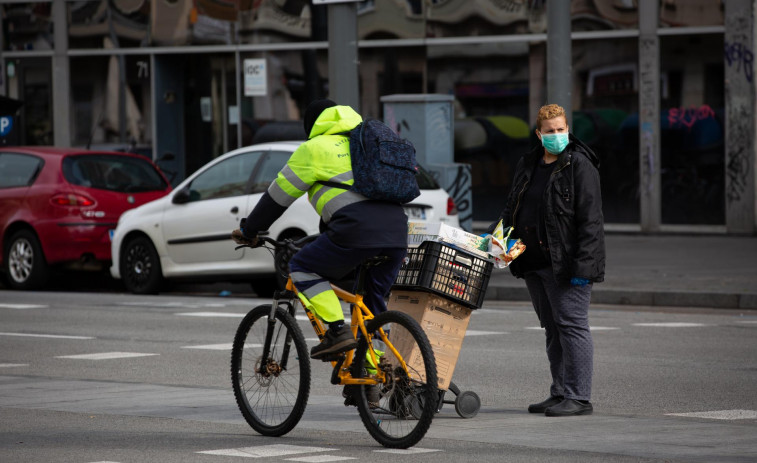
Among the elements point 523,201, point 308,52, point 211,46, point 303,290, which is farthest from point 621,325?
point 211,46

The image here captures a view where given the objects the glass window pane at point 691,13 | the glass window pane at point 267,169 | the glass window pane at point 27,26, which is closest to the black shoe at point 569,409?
the glass window pane at point 267,169

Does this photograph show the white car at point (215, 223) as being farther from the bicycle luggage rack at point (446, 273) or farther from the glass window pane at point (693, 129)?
the bicycle luggage rack at point (446, 273)

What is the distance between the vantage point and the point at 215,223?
15.2 metres

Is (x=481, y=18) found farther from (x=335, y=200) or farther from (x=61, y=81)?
(x=335, y=200)

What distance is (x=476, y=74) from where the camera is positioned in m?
22.0

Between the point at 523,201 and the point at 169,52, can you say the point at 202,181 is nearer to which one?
the point at 523,201

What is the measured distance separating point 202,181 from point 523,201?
8085mm

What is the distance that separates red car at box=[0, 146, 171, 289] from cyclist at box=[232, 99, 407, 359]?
982 centimetres

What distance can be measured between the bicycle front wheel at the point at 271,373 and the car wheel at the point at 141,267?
8645 millimetres

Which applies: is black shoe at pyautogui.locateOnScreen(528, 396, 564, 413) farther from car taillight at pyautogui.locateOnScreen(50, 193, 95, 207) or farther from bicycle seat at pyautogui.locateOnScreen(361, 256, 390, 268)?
car taillight at pyautogui.locateOnScreen(50, 193, 95, 207)

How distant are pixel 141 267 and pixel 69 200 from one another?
1176 mm

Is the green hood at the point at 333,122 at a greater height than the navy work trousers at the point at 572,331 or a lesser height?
greater

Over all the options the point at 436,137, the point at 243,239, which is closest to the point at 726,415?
the point at 243,239

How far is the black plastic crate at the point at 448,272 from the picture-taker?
7.39 metres
